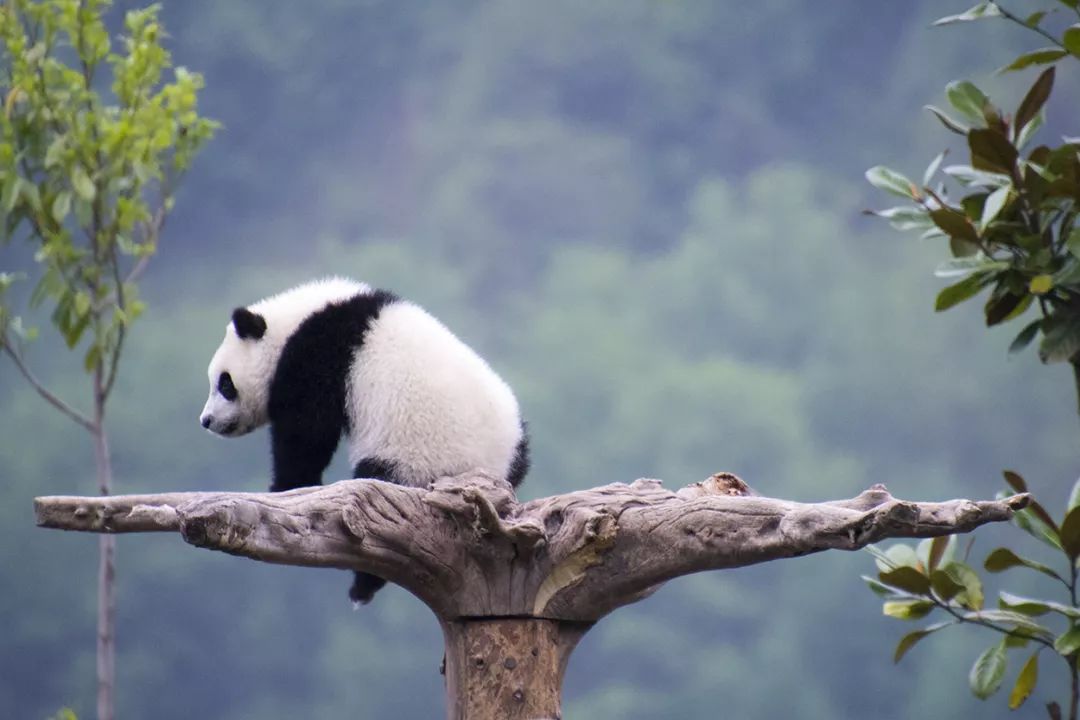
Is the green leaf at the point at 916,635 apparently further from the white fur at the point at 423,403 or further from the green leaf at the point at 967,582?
the white fur at the point at 423,403

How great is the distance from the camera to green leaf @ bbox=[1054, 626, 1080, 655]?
3.12 metres

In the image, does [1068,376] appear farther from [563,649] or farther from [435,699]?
[563,649]

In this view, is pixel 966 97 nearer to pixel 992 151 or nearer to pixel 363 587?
pixel 992 151

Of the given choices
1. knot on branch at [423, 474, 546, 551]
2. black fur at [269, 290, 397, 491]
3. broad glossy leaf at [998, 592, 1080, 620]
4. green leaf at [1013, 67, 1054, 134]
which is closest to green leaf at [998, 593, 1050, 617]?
broad glossy leaf at [998, 592, 1080, 620]

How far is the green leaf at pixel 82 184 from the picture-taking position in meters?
4.11

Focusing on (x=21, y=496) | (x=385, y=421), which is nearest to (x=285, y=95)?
(x=21, y=496)

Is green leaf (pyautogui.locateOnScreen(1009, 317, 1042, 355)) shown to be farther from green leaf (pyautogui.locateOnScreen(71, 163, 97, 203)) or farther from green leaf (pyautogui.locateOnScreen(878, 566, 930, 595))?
green leaf (pyautogui.locateOnScreen(71, 163, 97, 203))

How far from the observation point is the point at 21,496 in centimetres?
555

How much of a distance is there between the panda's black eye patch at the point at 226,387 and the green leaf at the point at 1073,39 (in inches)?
92.4

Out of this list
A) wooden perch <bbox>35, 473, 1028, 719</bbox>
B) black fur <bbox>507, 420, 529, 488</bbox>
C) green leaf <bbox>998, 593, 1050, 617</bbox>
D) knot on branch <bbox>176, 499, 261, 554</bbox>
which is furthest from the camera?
green leaf <bbox>998, 593, 1050, 617</bbox>

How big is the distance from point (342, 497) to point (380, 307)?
30.7 inches

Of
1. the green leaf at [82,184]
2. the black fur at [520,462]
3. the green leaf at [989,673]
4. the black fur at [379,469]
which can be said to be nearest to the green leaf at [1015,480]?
the green leaf at [989,673]

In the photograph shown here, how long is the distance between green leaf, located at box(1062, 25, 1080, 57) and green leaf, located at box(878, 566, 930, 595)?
1.41 m

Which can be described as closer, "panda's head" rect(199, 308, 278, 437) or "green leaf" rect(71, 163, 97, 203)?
"panda's head" rect(199, 308, 278, 437)
